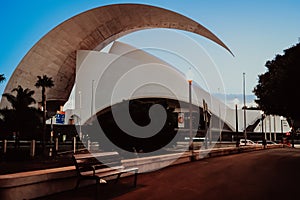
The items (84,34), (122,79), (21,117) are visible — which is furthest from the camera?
(122,79)

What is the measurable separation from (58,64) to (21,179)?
34.8 metres

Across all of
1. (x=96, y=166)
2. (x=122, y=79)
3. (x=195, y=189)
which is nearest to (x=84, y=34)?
(x=122, y=79)

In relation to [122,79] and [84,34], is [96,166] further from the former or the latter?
[122,79]

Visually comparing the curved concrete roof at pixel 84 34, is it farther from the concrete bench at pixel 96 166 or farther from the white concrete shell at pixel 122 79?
the concrete bench at pixel 96 166

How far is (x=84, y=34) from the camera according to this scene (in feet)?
117

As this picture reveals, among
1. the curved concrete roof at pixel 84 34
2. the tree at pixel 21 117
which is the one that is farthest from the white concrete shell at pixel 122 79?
the tree at pixel 21 117

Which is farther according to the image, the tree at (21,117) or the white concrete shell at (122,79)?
the white concrete shell at (122,79)

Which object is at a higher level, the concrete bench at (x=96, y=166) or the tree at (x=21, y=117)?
the tree at (x=21, y=117)

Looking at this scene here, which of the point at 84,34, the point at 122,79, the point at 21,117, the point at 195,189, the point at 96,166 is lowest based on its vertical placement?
the point at 195,189

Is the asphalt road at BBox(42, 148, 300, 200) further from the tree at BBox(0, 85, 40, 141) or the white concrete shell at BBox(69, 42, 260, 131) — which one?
the white concrete shell at BBox(69, 42, 260, 131)

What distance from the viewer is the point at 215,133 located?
189ft

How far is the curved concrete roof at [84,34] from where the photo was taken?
34469 mm

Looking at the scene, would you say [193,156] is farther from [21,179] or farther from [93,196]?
[21,179]

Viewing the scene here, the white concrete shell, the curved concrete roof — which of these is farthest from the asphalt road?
the white concrete shell
